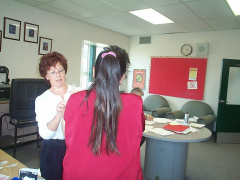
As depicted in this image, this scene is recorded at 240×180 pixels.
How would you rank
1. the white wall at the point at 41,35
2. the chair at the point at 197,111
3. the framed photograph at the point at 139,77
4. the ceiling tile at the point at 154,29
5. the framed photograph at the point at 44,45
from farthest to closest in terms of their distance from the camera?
the framed photograph at the point at 139,77, the ceiling tile at the point at 154,29, the chair at the point at 197,111, the framed photograph at the point at 44,45, the white wall at the point at 41,35

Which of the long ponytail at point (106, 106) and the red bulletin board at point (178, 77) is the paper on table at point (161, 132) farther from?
the red bulletin board at point (178, 77)

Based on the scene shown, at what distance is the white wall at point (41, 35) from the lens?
10.6 ft

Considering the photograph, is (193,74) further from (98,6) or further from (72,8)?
(72,8)

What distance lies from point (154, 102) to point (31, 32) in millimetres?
3430

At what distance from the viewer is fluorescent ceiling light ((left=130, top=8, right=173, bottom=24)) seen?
11.5 ft

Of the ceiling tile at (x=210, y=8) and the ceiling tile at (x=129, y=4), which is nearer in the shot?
the ceiling tile at (x=210, y=8)

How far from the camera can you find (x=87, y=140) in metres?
0.83

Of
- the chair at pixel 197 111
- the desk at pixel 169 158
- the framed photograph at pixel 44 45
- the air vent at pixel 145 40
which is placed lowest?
the desk at pixel 169 158

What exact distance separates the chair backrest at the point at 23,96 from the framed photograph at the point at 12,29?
3.80 ft

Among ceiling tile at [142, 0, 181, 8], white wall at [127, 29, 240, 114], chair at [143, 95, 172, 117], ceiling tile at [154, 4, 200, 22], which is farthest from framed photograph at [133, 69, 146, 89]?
ceiling tile at [142, 0, 181, 8]

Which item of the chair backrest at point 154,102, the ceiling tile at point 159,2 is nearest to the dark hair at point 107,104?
the ceiling tile at point 159,2

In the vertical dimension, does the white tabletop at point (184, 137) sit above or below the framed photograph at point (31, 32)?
below

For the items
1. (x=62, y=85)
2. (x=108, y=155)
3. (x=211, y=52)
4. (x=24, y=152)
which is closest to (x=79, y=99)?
(x=108, y=155)

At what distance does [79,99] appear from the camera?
0.84 m
